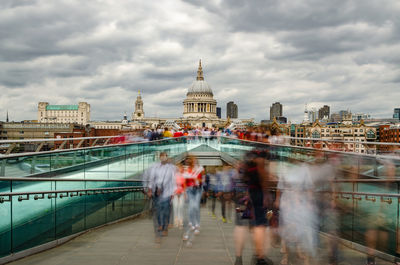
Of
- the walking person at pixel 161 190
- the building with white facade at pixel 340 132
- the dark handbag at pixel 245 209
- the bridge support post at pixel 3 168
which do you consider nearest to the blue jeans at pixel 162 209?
the walking person at pixel 161 190

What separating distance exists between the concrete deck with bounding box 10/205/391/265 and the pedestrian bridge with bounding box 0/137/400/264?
0.02m

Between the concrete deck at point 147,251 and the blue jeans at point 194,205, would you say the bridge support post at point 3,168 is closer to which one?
the concrete deck at point 147,251

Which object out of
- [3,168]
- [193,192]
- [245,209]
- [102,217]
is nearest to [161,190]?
[193,192]

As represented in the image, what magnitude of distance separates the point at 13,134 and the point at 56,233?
315ft

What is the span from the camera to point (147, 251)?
7.29 metres

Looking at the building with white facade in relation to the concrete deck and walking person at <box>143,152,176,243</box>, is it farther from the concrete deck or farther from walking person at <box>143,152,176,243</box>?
walking person at <box>143,152,176,243</box>

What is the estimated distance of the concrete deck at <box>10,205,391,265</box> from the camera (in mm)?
6676

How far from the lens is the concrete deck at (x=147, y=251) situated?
668 cm

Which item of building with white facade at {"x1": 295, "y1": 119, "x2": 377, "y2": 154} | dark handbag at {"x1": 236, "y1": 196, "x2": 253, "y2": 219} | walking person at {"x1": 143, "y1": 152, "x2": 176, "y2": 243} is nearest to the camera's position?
dark handbag at {"x1": 236, "y1": 196, "x2": 253, "y2": 219}

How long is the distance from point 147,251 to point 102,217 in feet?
9.17

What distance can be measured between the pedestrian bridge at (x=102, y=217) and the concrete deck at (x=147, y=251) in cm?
2

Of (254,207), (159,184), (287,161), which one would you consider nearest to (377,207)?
(254,207)

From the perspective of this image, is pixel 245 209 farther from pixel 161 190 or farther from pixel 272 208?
pixel 161 190

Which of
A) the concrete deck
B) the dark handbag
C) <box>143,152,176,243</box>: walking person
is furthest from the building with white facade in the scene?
the dark handbag
